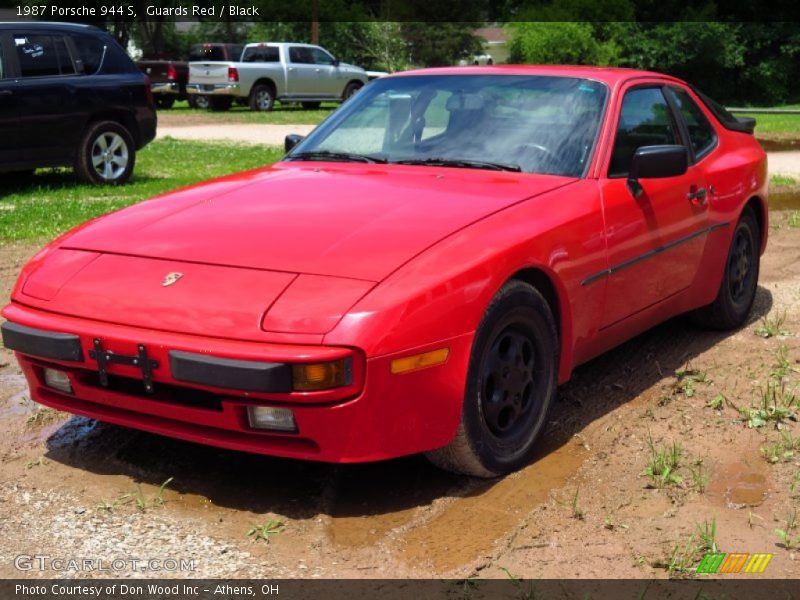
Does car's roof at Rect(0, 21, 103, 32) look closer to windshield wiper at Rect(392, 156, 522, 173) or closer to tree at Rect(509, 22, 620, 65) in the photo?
windshield wiper at Rect(392, 156, 522, 173)

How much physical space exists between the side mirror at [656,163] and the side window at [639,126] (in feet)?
0.29

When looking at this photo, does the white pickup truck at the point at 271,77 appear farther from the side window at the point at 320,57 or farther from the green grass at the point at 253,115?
the green grass at the point at 253,115

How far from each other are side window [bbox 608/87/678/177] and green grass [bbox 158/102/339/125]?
17.6 meters

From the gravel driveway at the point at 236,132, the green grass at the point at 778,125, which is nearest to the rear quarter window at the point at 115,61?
the gravel driveway at the point at 236,132

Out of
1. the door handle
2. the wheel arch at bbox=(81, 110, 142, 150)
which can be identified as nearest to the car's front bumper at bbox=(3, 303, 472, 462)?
the door handle

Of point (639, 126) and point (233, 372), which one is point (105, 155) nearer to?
point (639, 126)

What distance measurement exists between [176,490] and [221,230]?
917mm

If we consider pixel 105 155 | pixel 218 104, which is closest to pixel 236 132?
pixel 218 104

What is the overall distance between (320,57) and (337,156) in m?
25.0

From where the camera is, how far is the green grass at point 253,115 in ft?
79.5

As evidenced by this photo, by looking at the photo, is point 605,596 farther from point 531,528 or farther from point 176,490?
point 176,490

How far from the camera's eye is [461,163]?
15.1 ft

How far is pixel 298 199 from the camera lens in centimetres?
415

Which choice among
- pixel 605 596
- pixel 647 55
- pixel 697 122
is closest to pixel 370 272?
pixel 605 596
